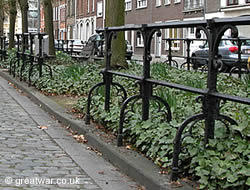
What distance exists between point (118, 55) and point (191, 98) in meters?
6.89

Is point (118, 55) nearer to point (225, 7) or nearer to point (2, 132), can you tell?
point (2, 132)

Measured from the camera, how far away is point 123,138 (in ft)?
21.0

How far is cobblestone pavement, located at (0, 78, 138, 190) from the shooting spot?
5.11 metres

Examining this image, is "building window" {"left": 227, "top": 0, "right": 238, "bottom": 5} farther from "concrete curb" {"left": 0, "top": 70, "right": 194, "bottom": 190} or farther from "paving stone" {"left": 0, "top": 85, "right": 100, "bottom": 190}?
"paving stone" {"left": 0, "top": 85, "right": 100, "bottom": 190}

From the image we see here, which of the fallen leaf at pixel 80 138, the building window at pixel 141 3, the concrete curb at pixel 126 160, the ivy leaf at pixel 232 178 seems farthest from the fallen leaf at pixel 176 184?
the building window at pixel 141 3

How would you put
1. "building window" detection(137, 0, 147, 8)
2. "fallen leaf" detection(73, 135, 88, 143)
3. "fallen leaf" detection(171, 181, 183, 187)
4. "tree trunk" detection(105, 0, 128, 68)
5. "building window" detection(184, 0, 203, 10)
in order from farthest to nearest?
"building window" detection(137, 0, 147, 8) → "building window" detection(184, 0, 203, 10) → "tree trunk" detection(105, 0, 128, 68) → "fallen leaf" detection(73, 135, 88, 143) → "fallen leaf" detection(171, 181, 183, 187)

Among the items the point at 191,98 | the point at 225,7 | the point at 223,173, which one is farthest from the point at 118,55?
the point at 225,7

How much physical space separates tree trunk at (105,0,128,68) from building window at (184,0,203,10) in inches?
966

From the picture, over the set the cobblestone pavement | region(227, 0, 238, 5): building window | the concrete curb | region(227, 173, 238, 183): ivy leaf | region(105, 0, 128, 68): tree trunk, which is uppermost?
region(227, 0, 238, 5): building window

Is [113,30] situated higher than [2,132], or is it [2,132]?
[113,30]

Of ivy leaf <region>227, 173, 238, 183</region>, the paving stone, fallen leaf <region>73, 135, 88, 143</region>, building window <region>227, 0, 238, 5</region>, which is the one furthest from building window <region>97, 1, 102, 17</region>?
ivy leaf <region>227, 173, 238, 183</region>

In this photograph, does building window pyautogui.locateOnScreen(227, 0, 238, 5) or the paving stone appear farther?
building window pyautogui.locateOnScreen(227, 0, 238, 5)

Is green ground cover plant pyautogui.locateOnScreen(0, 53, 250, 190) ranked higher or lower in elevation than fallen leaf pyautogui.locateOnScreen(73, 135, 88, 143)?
higher

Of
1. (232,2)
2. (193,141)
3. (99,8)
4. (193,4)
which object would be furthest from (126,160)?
(99,8)
